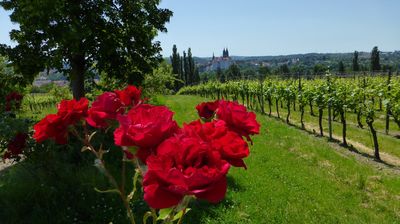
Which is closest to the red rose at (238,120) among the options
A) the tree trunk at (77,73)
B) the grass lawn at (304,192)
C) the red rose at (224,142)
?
the red rose at (224,142)

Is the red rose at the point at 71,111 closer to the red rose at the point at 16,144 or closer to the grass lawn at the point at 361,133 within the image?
the red rose at the point at 16,144

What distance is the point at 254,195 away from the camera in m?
6.21

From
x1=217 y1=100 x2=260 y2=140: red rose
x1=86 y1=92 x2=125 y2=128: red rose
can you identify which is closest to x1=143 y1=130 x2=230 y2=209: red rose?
x1=217 y1=100 x2=260 y2=140: red rose

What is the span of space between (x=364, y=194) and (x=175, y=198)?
6.53 metres

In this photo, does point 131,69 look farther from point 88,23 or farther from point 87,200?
point 87,200

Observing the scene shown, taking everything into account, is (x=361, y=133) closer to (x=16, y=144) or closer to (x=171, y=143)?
(x=16, y=144)

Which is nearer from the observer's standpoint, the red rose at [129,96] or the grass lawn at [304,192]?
the red rose at [129,96]

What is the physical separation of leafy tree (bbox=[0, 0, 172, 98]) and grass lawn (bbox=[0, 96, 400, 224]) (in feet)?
12.7

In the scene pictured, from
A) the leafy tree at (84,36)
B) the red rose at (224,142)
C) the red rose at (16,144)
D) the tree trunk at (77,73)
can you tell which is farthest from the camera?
the tree trunk at (77,73)

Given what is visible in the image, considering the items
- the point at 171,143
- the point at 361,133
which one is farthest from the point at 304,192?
the point at 361,133

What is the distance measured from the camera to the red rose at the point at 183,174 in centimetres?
96

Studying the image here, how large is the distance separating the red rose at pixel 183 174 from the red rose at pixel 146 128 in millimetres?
128

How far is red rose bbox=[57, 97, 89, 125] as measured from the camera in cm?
161

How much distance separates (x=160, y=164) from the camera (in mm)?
1005
